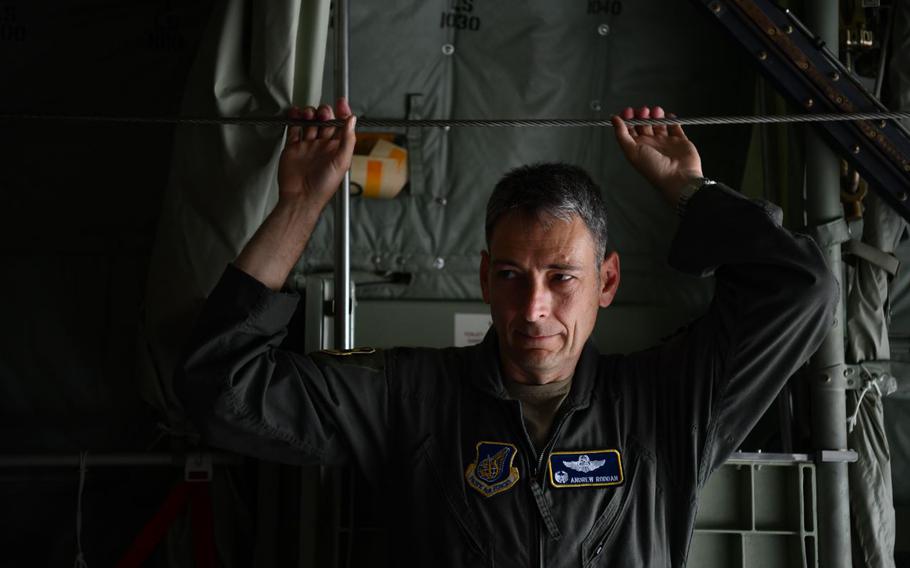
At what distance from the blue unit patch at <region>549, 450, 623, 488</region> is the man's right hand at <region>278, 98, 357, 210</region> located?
782 mm

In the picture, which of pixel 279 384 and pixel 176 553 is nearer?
pixel 279 384

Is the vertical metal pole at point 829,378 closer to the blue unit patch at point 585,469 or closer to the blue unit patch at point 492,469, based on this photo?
the blue unit patch at point 585,469

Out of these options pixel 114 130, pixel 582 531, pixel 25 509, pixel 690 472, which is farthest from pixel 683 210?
pixel 25 509

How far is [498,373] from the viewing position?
74.7 inches

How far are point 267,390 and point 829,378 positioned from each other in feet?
4.96

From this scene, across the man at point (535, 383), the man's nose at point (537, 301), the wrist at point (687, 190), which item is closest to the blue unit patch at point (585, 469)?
the man at point (535, 383)

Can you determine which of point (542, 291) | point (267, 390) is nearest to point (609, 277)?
point (542, 291)

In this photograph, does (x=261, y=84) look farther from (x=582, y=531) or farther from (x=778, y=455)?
Result: (x=778, y=455)

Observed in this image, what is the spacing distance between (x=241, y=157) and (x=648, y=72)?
59.1 inches

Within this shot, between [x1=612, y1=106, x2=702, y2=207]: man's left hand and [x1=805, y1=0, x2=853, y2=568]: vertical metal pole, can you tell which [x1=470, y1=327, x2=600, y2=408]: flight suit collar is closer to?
[x1=612, y1=106, x2=702, y2=207]: man's left hand

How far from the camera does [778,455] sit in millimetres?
2184

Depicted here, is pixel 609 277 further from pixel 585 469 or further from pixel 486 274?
pixel 585 469

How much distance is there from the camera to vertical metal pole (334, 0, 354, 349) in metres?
2.19

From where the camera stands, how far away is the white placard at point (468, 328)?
2.78 metres
